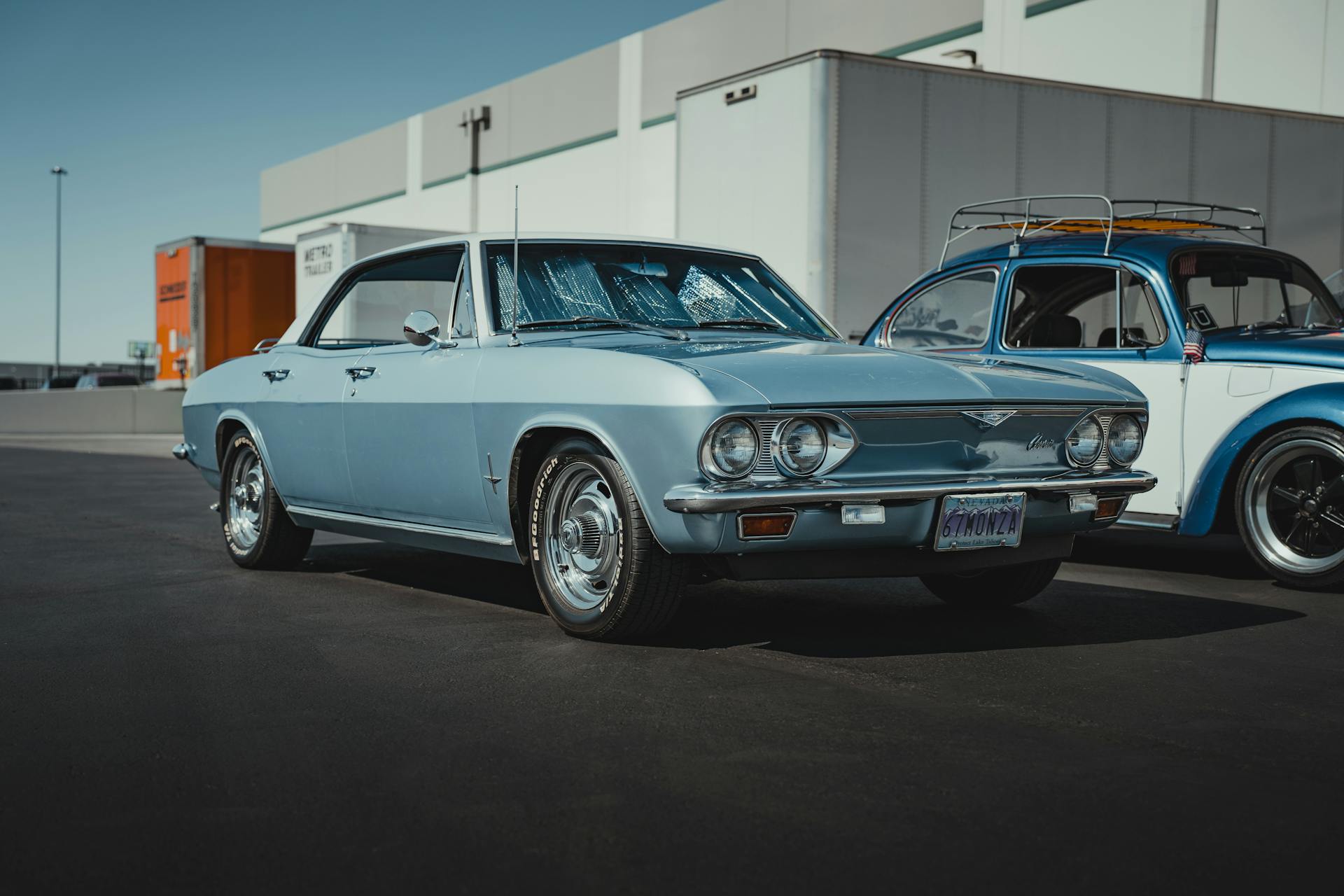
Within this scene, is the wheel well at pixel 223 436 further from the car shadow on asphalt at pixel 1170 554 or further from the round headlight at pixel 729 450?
the car shadow on asphalt at pixel 1170 554

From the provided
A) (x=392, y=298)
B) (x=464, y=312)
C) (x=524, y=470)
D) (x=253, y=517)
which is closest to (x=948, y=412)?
(x=524, y=470)

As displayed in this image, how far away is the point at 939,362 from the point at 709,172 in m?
7.05

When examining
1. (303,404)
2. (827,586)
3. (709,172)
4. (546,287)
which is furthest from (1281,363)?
(709,172)

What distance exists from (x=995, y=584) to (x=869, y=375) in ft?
5.06

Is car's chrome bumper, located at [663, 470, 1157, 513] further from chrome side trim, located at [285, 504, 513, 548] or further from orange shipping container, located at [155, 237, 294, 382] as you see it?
orange shipping container, located at [155, 237, 294, 382]

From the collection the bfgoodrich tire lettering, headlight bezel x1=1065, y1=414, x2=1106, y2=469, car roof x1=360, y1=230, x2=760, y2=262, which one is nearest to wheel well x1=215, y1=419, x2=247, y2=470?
the bfgoodrich tire lettering

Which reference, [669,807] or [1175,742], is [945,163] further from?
[669,807]

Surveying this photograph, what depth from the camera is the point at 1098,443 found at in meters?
5.19

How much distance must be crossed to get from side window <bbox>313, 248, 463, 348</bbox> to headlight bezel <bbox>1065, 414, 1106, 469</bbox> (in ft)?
8.05

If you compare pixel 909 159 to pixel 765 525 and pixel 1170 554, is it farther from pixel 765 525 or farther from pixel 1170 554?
pixel 765 525

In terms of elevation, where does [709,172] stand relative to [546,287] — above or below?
above

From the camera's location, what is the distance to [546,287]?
5.71 metres

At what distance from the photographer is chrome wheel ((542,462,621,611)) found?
16.0 feet

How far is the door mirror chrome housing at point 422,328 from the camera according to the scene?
18.4ft
